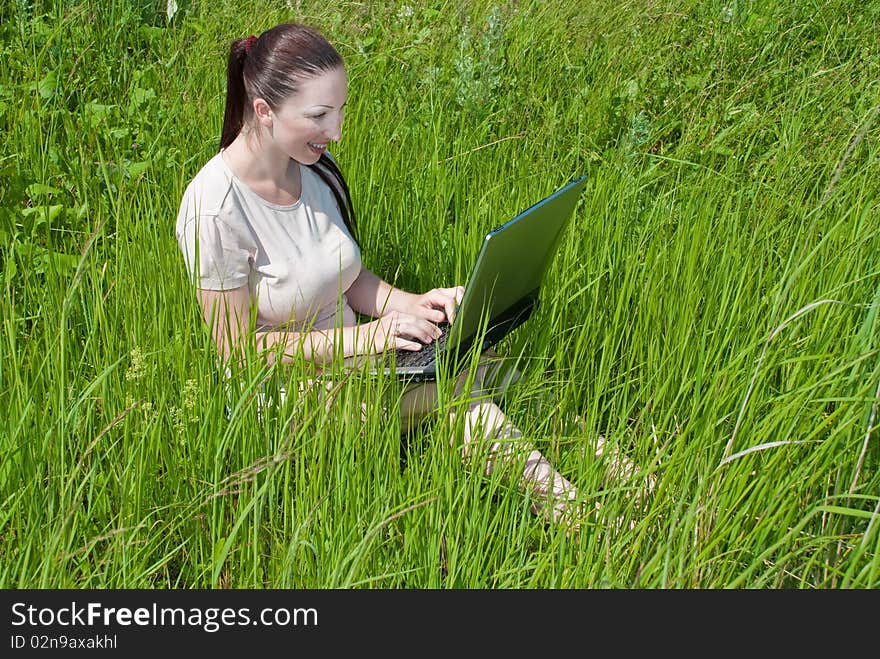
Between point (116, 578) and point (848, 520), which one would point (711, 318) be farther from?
point (116, 578)

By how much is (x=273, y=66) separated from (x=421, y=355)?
2.52 feet

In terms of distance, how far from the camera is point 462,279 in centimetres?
268

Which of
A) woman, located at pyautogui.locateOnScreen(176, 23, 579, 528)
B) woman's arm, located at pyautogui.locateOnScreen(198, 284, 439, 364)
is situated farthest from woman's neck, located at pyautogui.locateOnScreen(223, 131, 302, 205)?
woman's arm, located at pyautogui.locateOnScreen(198, 284, 439, 364)

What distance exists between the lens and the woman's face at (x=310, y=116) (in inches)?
84.9

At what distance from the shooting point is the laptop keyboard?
81.7 inches

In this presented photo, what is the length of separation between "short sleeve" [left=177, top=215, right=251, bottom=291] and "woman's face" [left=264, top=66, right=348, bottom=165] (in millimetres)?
265

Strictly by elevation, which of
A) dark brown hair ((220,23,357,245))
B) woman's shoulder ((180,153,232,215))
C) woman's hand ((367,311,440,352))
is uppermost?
dark brown hair ((220,23,357,245))

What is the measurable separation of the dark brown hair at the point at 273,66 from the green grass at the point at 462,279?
0.44 m

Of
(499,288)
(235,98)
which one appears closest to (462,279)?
(499,288)

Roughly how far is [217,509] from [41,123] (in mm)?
1935

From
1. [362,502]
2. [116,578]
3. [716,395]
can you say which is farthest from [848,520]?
[116,578]

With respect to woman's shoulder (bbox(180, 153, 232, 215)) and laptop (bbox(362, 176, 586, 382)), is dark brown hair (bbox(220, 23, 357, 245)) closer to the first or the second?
woman's shoulder (bbox(180, 153, 232, 215))

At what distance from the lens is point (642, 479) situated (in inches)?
71.5

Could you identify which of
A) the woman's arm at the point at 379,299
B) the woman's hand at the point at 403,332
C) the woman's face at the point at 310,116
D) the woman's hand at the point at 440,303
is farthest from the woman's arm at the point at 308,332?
the woman's face at the point at 310,116
